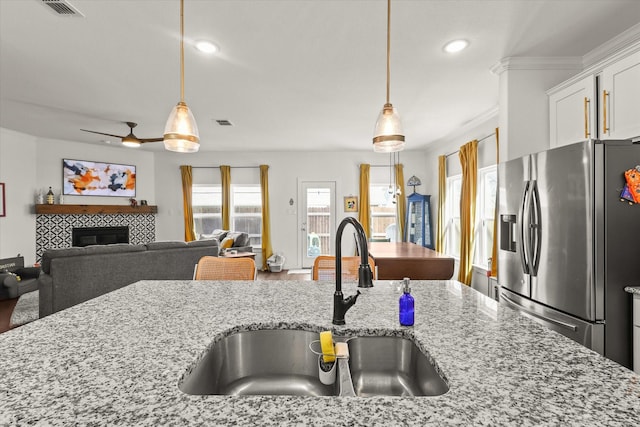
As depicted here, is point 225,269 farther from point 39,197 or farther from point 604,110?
point 39,197

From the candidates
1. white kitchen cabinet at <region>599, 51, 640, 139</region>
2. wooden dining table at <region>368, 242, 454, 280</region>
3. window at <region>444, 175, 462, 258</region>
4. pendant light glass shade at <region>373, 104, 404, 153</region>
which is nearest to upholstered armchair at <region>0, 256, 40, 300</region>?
wooden dining table at <region>368, 242, 454, 280</region>

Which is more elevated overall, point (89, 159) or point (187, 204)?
point (89, 159)

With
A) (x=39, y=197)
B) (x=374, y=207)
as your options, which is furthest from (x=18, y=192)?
(x=374, y=207)

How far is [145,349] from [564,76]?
3.58 m

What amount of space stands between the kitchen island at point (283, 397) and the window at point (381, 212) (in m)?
5.68

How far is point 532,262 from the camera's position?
2180mm

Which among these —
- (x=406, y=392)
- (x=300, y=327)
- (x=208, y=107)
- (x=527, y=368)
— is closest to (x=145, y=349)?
(x=300, y=327)

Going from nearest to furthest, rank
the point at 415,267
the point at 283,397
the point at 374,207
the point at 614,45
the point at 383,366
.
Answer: the point at 283,397
the point at 383,366
the point at 614,45
the point at 415,267
the point at 374,207

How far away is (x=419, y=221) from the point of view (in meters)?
6.30

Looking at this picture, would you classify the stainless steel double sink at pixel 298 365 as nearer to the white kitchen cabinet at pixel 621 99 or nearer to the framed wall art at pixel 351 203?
the white kitchen cabinet at pixel 621 99

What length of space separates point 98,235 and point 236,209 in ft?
8.84

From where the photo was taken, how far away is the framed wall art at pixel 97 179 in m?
6.05

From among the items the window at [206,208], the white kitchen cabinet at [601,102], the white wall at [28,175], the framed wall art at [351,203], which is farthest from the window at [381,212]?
the white wall at [28,175]

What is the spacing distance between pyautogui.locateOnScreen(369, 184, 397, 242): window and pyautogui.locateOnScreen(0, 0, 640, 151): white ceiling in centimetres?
250
